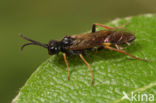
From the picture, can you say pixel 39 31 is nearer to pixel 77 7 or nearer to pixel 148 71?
pixel 77 7

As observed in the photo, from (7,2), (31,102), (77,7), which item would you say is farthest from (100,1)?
(31,102)

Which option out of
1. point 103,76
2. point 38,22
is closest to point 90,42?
point 103,76

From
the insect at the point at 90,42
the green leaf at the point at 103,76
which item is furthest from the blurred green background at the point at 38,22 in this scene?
the green leaf at the point at 103,76

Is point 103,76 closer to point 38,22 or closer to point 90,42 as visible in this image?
point 90,42

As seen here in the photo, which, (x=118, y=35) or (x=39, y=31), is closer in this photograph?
(x=118, y=35)

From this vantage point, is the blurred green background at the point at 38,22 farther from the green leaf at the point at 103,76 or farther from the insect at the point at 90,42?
the green leaf at the point at 103,76
